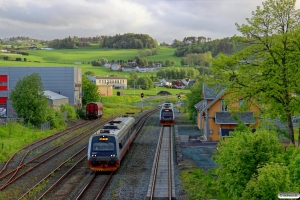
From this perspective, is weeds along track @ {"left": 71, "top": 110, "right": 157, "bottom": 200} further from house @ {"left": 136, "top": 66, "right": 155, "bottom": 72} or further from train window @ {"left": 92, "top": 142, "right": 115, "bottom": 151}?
house @ {"left": 136, "top": 66, "right": 155, "bottom": 72}

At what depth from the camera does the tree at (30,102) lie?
45438 mm

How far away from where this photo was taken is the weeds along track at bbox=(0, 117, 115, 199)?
21.8m

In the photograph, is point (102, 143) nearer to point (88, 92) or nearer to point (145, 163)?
point (145, 163)

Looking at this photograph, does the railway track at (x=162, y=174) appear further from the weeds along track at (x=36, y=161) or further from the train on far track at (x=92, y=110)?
the train on far track at (x=92, y=110)

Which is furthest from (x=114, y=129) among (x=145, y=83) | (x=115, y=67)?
(x=115, y=67)

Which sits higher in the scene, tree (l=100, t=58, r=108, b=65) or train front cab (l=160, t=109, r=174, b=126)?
tree (l=100, t=58, r=108, b=65)

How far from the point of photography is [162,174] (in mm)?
24438

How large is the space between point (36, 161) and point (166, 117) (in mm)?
27022

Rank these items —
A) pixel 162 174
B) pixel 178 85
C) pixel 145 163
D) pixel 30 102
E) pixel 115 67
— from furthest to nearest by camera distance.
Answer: pixel 115 67
pixel 178 85
pixel 30 102
pixel 145 163
pixel 162 174

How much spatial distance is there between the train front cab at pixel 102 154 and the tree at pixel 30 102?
23094 mm

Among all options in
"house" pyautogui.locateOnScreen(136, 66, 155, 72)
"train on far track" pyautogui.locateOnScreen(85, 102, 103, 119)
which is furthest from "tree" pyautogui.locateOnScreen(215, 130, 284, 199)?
"house" pyautogui.locateOnScreen(136, 66, 155, 72)

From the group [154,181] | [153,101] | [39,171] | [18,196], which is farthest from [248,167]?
[153,101]

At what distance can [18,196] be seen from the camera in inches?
768

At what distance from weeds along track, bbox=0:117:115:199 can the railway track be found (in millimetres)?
6233
